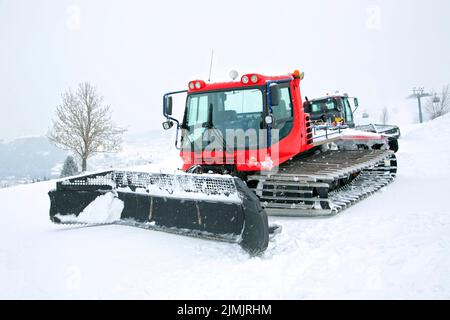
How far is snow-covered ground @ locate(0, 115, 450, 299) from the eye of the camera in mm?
3053

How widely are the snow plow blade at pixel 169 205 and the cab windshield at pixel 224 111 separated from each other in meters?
1.89

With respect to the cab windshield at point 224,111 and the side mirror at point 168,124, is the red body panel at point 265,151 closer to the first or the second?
the cab windshield at point 224,111

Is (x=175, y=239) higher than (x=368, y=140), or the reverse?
(x=368, y=140)

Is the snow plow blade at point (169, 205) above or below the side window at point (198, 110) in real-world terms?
below

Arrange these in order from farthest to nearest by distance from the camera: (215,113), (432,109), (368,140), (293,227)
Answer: (432,109) → (368,140) → (215,113) → (293,227)

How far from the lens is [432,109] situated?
58.2m

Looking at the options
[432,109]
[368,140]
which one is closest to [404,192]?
[368,140]

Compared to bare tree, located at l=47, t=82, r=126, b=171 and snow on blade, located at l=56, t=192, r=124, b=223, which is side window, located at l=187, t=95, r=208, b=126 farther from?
bare tree, located at l=47, t=82, r=126, b=171

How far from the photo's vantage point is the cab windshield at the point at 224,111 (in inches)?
248

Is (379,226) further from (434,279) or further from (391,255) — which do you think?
(434,279)

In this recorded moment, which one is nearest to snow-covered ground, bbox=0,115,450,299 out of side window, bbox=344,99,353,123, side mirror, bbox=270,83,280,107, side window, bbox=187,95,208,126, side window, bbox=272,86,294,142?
side window, bbox=272,86,294,142

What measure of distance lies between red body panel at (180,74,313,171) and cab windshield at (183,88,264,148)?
0.43ft

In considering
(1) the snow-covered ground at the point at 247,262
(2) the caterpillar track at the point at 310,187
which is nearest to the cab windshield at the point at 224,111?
(2) the caterpillar track at the point at 310,187

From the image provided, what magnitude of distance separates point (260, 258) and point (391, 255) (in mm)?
1171
